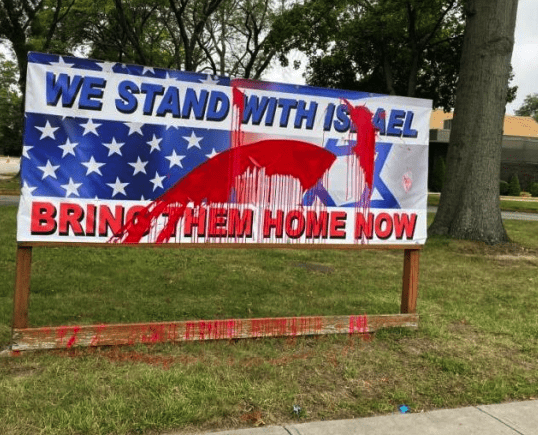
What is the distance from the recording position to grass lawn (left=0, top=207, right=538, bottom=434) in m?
3.11

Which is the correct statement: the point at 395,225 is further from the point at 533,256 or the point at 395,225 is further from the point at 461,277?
the point at 533,256

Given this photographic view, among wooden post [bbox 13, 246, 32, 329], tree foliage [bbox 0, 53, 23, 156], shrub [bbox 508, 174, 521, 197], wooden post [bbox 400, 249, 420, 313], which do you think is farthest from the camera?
tree foliage [bbox 0, 53, 23, 156]

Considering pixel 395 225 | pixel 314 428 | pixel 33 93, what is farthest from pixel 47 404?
pixel 395 225

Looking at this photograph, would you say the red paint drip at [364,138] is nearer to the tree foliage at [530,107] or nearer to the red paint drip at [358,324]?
the red paint drip at [358,324]

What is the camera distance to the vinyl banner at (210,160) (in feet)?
12.7

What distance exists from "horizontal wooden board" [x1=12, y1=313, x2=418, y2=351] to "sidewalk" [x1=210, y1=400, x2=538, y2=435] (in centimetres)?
145

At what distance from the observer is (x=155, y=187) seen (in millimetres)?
4184

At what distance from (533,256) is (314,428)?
8.48 metres

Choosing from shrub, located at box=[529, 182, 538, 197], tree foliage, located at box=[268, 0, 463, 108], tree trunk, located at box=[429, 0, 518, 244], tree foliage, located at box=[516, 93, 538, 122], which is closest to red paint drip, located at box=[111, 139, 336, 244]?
tree trunk, located at box=[429, 0, 518, 244]

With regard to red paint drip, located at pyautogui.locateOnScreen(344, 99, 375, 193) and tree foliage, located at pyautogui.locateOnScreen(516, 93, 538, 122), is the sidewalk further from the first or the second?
tree foliage, located at pyautogui.locateOnScreen(516, 93, 538, 122)

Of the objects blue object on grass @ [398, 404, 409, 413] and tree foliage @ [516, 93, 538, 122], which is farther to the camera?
tree foliage @ [516, 93, 538, 122]

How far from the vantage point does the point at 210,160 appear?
14.2 ft

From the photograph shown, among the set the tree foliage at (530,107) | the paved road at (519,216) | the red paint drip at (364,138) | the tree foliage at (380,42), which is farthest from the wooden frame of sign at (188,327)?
the tree foliage at (530,107)

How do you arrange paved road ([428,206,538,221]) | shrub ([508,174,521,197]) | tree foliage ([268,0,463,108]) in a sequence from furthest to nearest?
shrub ([508,174,521,197]), tree foliage ([268,0,463,108]), paved road ([428,206,538,221])
